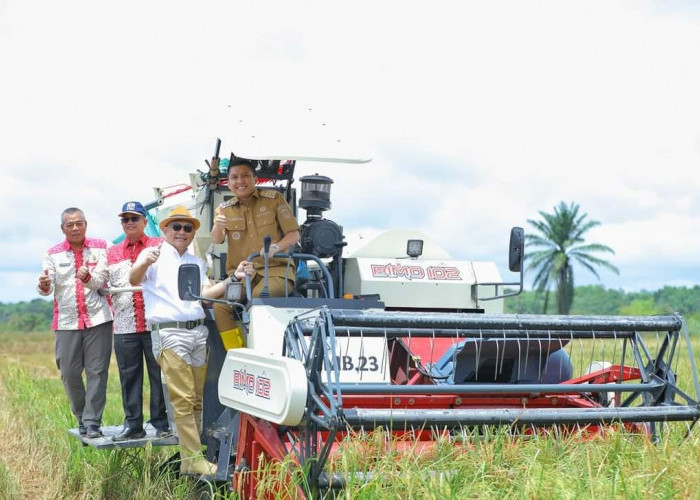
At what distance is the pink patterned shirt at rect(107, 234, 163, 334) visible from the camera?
24.7 ft

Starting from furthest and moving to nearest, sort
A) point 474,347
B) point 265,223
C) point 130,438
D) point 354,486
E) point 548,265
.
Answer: point 548,265 < point 130,438 < point 265,223 < point 474,347 < point 354,486

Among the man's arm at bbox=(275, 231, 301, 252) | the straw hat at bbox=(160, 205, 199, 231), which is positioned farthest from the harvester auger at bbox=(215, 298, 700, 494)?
the straw hat at bbox=(160, 205, 199, 231)

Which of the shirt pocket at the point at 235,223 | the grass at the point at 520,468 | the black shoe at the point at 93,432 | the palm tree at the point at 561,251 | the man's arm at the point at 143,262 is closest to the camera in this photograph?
the grass at the point at 520,468

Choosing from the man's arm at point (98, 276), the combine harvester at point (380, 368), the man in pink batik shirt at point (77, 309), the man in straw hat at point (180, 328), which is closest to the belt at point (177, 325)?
the man in straw hat at point (180, 328)

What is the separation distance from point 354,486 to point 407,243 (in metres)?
4.02

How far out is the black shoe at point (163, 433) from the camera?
7238 millimetres

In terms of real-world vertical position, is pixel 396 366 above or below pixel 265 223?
below

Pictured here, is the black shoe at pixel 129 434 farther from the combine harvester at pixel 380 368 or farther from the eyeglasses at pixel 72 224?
the eyeglasses at pixel 72 224

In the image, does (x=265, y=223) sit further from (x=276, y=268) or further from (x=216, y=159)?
(x=216, y=159)

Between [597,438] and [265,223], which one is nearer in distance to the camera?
[597,438]

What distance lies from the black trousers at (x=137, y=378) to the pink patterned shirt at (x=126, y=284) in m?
0.08

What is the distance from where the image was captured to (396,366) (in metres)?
6.85

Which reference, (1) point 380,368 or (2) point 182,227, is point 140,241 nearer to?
(2) point 182,227

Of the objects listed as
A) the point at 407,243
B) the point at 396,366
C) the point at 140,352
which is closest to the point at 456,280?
the point at 407,243
